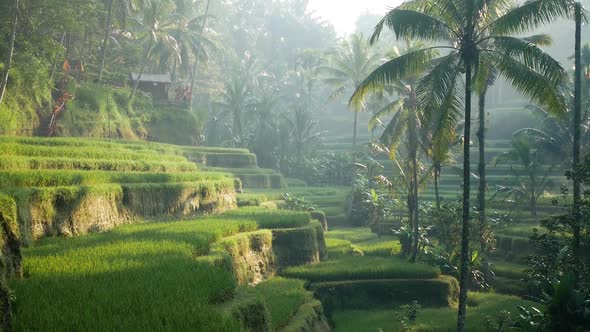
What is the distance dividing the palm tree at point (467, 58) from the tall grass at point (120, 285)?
18.7 feet

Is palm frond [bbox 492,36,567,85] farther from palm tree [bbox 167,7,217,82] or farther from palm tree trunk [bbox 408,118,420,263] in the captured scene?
palm tree [bbox 167,7,217,82]

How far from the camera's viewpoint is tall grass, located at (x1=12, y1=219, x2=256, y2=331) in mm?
5418

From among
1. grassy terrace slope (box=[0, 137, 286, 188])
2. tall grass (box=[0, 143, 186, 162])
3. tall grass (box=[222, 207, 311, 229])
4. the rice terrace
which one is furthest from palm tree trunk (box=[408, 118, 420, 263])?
tall grass (box=[0, 143, 186, 162])

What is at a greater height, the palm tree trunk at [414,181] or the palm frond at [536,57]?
the palm frond at [536,57]

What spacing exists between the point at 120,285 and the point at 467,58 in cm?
842

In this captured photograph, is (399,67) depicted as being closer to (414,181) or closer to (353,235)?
(414,181)

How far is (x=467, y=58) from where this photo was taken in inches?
439

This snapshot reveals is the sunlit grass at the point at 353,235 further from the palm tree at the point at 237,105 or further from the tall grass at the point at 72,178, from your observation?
the palm tree at the point at 237,105

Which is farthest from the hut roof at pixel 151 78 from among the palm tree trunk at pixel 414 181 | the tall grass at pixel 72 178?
the palm tree trunk at pixel 414 181

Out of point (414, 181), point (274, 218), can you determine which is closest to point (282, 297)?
point (274, 218)

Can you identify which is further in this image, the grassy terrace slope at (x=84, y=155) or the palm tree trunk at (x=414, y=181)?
the palm tree trunk at (x=414, y=181)

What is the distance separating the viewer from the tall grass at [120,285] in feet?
17.8

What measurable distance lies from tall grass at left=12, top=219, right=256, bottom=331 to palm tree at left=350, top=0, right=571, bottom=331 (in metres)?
5.71

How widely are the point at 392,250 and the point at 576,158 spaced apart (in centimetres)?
762
